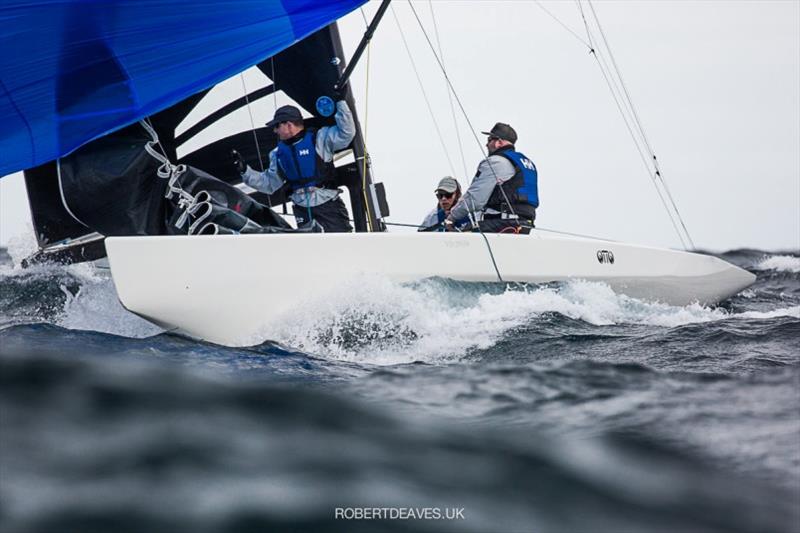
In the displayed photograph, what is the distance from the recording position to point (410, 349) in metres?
3.29

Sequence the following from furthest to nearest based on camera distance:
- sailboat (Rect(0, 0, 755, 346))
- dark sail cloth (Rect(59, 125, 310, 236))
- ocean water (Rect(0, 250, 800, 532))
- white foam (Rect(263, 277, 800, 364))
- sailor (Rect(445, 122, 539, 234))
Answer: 1. sailor (Rect(445, 122, 539, 234))
2. dark sail cloth (Rect(59, 125, 310, 236))
3. sailboat (Rect(0, 0, 755, 346))
4. white foam (Rect(263, 277, 800, 364))
5. ocean water (Rect(0, 250, 800, 532))

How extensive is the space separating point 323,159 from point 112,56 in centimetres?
128

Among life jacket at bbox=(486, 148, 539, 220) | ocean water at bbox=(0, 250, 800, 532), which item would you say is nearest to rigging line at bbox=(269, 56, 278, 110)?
life jacket at bbox=(486, 148, 539, 220)

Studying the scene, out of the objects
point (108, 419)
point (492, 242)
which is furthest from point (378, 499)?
point (492, 242)

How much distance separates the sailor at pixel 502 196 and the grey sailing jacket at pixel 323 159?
81cm

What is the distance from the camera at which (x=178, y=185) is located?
3939 mm

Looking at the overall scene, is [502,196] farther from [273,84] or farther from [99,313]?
[99,313]

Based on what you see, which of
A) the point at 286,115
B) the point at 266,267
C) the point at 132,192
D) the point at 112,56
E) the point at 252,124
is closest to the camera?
the point at 266,267

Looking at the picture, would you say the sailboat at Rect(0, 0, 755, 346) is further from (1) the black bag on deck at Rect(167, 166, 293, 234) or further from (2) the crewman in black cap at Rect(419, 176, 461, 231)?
(2) the crewman in black cap at Rect(419, 176, 461, 231)

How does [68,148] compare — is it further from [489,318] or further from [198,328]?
[489,318]

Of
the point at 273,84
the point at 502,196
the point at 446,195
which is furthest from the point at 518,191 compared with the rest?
the point at 273,84

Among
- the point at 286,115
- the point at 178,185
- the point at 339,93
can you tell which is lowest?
the point at 178,185

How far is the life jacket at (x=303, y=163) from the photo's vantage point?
4.55 m

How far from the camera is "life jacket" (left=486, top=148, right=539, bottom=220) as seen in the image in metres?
4.91
